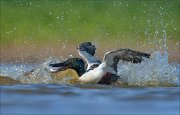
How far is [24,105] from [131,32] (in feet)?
44.3

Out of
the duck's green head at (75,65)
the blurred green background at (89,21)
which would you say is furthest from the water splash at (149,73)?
the blurred green background at (89,21)

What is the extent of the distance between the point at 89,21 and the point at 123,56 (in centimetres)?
1082

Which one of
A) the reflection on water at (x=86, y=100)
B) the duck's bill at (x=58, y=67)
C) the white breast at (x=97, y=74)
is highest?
the duck's bill at (x=58, y=67)

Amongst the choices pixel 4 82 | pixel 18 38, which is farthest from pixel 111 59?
pixel 18 38

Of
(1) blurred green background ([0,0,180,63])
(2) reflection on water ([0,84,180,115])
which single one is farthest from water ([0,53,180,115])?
(1) blurred green background ([0,0,180,63])

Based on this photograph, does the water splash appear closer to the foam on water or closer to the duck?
the foam on water

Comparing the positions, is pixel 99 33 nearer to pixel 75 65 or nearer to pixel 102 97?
pixel 75 65

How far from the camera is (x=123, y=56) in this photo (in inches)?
553

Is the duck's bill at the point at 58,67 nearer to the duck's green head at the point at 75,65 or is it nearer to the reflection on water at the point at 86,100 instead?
the duck's green head at the point at 75,65

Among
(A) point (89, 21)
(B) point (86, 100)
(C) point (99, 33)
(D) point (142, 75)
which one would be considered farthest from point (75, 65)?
(A) point (89, 21)

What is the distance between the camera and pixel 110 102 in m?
10.8

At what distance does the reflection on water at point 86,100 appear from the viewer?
10008 mm

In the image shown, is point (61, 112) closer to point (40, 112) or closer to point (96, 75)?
point (40, 112)

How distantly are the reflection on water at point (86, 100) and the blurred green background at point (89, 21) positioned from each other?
1046 cm
